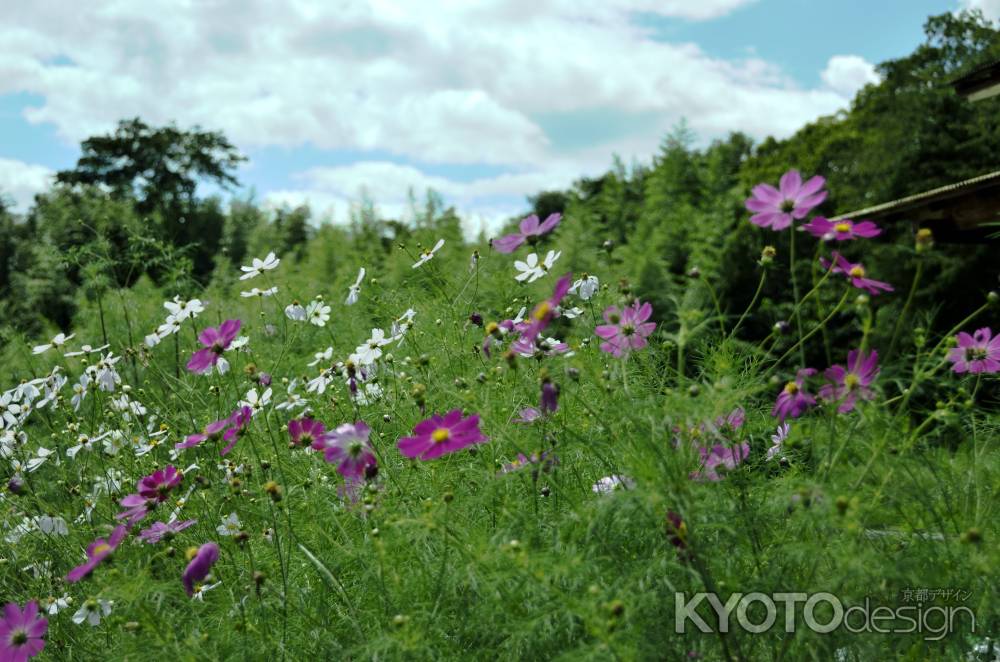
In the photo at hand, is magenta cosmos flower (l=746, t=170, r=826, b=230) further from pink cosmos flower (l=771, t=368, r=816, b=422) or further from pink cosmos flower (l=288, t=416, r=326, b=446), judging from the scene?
pink cosmos flower (l=288, t=416, r=326, b=446)

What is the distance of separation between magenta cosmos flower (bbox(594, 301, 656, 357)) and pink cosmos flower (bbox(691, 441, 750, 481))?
0.79ft

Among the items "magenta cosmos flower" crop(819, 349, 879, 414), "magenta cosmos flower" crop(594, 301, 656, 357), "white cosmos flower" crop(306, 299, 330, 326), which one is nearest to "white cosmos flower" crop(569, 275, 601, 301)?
"magenta cosmos flower" crop(594, 301, 656, 357)

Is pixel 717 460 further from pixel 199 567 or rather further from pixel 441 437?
pixel 199 567

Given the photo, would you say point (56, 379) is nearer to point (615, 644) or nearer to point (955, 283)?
point (615, 644)

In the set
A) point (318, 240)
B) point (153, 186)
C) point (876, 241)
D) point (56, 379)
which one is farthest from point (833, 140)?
point (153, 186)

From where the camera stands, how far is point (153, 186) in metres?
29.2

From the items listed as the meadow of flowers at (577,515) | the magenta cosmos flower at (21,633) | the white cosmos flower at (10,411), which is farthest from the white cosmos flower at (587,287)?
the white cosmos flower at (10,411)

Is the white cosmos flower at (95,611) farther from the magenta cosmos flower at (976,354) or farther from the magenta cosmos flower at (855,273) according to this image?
the magenta cosmos flower at (976,354)

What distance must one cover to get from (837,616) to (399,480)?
1.01 metres

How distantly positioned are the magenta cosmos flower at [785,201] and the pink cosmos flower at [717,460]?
40 centimetres

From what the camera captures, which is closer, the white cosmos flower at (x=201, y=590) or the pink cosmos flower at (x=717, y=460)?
the pink cosmos flower at (x=717, y=460)

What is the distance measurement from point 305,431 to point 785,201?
3.56ft

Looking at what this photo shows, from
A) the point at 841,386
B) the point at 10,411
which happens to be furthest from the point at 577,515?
the point at 10,411

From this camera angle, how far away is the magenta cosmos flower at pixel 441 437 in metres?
1.37
